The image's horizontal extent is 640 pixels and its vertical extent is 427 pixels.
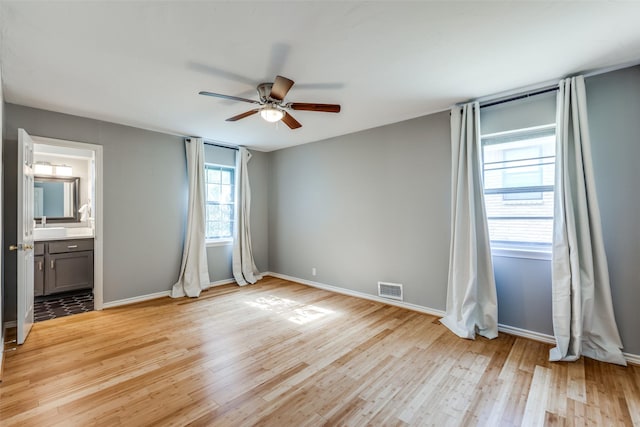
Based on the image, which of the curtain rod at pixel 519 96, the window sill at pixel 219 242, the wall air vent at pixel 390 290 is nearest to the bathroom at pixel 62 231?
the window sill at pixel 219 242

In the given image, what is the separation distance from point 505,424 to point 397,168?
9.61 ft

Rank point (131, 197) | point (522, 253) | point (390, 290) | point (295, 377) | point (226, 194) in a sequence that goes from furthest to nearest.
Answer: point (226, 194)
point (131, 197)
point (390, 290)
point (522, 253)
point (295, 377)

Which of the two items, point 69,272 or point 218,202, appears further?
point 218,202

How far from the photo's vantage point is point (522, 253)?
Result: 301 cm

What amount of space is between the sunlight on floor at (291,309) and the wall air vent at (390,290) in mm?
843

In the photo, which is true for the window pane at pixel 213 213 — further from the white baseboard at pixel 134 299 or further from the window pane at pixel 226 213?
the white baseboard at pixel 134 299

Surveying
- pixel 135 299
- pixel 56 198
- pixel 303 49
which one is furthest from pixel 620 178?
pixel 56 198

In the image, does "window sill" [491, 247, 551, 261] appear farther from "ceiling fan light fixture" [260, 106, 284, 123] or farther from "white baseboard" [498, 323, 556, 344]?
"ceiling fan light fixture" [260, 106, 284, 123]

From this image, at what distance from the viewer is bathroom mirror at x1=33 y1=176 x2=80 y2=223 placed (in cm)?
471

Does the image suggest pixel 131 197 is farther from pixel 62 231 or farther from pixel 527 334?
pixel 527 334

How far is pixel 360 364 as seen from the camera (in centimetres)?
249

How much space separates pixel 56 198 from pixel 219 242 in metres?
2.85

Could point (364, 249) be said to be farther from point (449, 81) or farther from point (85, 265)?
point (85, 265)

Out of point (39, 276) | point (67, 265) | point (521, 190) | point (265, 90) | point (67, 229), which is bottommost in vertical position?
point (39, 276)
